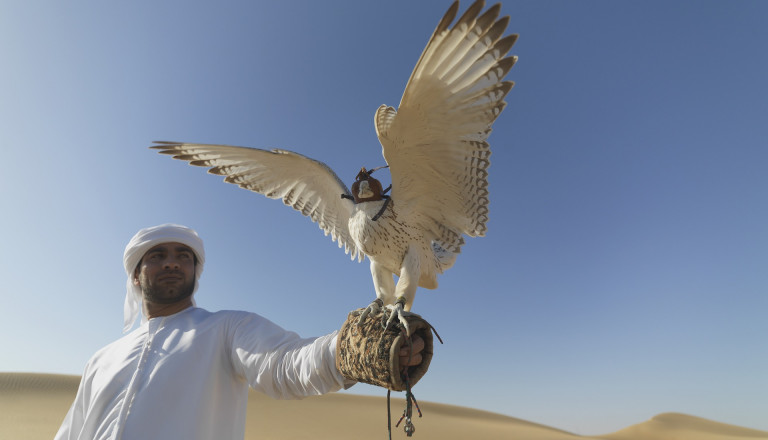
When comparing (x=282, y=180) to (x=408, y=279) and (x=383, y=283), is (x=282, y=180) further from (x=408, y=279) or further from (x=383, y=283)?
(x=408, y=279)

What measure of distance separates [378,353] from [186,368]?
0.85 meters

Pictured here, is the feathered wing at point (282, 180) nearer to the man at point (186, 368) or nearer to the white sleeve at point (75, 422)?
the man at point (186, 368)

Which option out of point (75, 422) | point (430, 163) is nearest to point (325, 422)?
point (75, 422)

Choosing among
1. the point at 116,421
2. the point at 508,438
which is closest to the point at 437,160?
the point at 116,421

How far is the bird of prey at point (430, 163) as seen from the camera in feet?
6.26

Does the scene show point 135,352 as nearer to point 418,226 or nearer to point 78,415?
point 78,415

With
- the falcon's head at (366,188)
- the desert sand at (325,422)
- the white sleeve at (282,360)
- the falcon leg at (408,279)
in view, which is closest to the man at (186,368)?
the white sleeve at (282,360)

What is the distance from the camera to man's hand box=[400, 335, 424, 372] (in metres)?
1.11

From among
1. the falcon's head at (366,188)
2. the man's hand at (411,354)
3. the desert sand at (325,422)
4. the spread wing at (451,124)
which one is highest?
the spread wing at (451,124)

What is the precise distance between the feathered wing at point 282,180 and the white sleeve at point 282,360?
1.46 metres

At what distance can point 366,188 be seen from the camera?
2299mm

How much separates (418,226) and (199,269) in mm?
1231

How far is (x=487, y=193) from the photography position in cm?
234

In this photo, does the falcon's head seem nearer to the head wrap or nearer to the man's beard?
the head wrap
